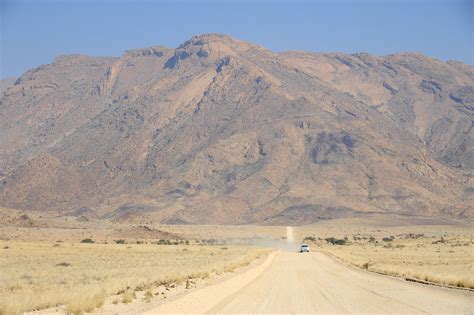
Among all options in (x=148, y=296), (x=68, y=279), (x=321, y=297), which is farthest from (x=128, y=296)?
(x=68, y=279)

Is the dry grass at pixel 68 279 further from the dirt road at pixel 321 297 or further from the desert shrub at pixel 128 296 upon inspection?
the dirt road at pixel 321 297

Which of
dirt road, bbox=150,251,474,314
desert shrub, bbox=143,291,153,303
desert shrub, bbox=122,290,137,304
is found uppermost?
desert shrub, bbox=122,290,137,304

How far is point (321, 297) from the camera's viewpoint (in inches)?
1027

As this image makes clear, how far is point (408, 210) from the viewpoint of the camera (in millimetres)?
181375

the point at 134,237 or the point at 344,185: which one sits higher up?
the point at 344,185

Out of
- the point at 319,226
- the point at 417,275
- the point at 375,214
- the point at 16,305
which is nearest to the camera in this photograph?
the point at 16,305

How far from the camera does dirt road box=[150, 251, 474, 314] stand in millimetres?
22281

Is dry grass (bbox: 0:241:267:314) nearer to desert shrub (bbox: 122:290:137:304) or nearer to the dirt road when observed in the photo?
desert shrub (bbox: 122:290:137:304)

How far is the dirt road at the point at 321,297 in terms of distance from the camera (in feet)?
73.1

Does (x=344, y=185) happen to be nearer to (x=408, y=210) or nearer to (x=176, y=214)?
(x=408, y=210)

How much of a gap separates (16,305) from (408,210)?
556ft

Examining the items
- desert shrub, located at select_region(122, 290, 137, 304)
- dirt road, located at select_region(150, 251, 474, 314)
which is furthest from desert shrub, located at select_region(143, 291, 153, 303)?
dirt road, located at select_region(150, 251, 474, 314)

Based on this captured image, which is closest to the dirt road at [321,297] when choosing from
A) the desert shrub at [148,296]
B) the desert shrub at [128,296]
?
the desert shrub at [148,296]

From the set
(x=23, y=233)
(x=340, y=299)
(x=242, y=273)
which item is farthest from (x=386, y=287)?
(x=23, y=233)
